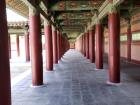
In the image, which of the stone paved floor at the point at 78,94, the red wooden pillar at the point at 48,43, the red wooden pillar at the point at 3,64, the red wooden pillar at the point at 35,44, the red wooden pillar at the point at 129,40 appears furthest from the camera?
the red wooden pillar at the point at 129,40

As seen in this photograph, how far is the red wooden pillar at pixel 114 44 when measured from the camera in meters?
12.2

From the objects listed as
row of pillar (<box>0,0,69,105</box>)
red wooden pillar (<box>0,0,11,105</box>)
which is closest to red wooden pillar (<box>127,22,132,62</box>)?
row of pillar (<box>0,0,69,105</box>)

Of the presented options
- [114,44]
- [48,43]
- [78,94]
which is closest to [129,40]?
[48,43]

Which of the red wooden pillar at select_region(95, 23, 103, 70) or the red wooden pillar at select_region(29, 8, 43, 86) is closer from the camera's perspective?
the red wooden pillar at select_region(29, 8, 43, 86)

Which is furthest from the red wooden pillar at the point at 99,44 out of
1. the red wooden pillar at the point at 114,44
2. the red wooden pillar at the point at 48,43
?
the red wooden pillar at the point at 114,44

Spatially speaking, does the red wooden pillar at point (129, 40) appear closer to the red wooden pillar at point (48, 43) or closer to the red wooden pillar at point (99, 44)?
the red wooden pillar at point (99, 44)

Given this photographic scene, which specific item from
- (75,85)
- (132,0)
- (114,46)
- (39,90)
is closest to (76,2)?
(132,0)

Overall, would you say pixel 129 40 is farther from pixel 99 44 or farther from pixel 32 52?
pixel 32 52

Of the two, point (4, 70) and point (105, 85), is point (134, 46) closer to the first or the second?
point (105, 85)

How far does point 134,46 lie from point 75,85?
37.7 ft

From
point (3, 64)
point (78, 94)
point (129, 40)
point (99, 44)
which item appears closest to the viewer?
point (3, 64)

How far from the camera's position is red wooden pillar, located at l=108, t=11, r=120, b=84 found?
12.2m

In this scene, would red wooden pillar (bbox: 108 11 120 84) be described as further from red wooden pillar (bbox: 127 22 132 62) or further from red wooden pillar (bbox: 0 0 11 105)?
red wooden pillar (bbox: 127 22 132 62)

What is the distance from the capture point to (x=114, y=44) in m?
12.3
